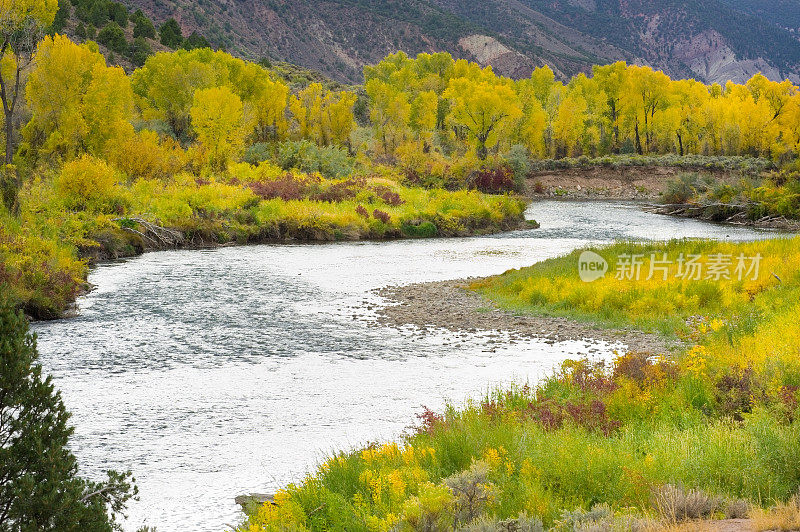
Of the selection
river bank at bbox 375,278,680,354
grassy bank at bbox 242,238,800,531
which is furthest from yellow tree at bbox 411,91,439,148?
grassy bank at bbox 242,238,800,531

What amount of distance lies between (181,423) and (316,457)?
9.43 feet

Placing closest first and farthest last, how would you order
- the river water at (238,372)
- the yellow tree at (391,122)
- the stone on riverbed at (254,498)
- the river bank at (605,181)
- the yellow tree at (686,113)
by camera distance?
the stone on riverbed at (254,498) < the river water at (238,372) < the river bank at (605,181) < the yellow tree at (391,122) < the yellow tree at (686,113)

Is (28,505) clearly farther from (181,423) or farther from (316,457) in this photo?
(181,423)

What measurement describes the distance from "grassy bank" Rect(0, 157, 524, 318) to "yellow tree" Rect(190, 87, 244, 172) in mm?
2663

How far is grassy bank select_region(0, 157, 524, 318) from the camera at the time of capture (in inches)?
812

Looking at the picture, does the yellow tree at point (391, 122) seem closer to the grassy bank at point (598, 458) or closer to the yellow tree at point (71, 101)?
the yellow tree at point (71, 101)

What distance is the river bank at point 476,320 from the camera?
1589cm

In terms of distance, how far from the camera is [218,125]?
170 feet

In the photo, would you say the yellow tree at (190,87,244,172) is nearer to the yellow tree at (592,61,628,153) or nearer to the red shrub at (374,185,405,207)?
the red shrub at (374,185,405,207)

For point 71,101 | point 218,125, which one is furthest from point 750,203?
point 71,101

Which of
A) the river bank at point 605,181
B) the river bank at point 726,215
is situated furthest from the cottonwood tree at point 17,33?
the river bank at point 605,181

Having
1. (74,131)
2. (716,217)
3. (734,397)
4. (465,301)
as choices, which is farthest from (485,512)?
(716,217)

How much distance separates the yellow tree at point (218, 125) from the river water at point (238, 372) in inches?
983

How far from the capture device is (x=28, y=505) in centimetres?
505
